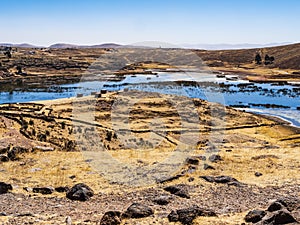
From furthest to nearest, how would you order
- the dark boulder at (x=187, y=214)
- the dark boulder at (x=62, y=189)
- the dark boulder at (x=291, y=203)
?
1. the dark boulder at (x=62, y=189)
2. the dark boulder at (x=291, y=203)
3. the dark boulder at (x=187, y=214)

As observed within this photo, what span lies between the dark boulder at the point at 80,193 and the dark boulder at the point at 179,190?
3050 millimetres

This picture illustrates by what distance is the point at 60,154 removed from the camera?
22.3m

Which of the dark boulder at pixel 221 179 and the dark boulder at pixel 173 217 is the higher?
the dark boulder at pixel 173 217

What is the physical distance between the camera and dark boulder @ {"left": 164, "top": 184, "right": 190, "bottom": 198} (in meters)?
15.1

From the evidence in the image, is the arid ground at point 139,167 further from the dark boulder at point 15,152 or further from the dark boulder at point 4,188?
the dark boulder at point 4,188

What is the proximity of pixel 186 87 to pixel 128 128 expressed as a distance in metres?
38.5

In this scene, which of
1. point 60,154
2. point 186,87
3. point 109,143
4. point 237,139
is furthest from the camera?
point 186,87

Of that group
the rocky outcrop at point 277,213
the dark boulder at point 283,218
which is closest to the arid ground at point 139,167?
the rocky outcrop at point 277,213

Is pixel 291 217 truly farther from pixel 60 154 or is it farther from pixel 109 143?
pixel 109 143

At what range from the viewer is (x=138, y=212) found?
1255cm

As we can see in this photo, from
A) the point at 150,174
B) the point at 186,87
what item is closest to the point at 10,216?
the point at 150,174

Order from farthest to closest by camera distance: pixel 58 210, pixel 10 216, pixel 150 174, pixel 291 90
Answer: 1. pixel 291 90
2. pixel 150 174
3. pixel 58 210
4. pixel 10 216

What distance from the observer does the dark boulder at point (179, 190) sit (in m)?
15.1

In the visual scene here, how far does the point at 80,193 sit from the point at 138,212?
132 inches
